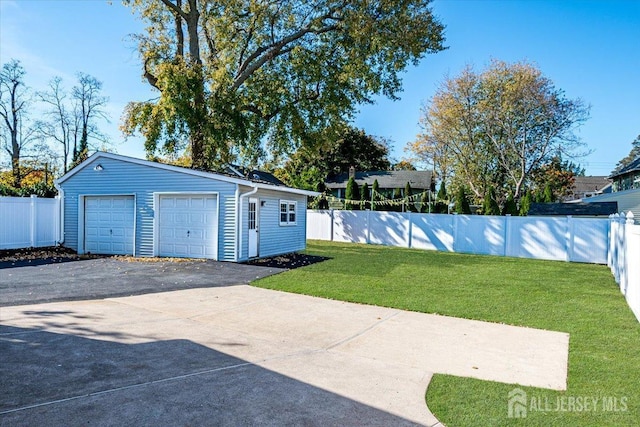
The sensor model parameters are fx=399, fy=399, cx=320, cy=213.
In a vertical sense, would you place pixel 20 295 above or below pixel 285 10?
below

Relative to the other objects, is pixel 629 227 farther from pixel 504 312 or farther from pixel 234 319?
pixel 234 319

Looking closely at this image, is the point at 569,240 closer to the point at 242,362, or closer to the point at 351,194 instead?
the point at 351,194

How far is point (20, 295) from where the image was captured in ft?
24.0

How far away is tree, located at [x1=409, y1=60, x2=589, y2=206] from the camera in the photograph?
2739cm

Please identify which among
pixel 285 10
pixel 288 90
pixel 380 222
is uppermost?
pixel 285 10

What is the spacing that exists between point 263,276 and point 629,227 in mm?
7726

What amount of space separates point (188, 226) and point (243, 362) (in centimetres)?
955

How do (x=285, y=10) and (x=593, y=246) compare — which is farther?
(x=285, y=10)

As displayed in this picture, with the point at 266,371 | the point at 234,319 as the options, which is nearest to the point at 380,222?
the point at 234,319

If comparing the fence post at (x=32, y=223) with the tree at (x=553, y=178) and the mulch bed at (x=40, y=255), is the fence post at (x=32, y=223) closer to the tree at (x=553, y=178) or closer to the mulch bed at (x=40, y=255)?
the mulch bed at (x=40, y=255)

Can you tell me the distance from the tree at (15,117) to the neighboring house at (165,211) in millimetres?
17762

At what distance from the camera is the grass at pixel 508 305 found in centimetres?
335

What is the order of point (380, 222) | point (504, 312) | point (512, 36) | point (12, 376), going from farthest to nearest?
point (512, 36) < point (380, 222) < point (504, 312) < point (12, 376)

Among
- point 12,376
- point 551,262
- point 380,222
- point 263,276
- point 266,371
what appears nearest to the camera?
point 12,376
